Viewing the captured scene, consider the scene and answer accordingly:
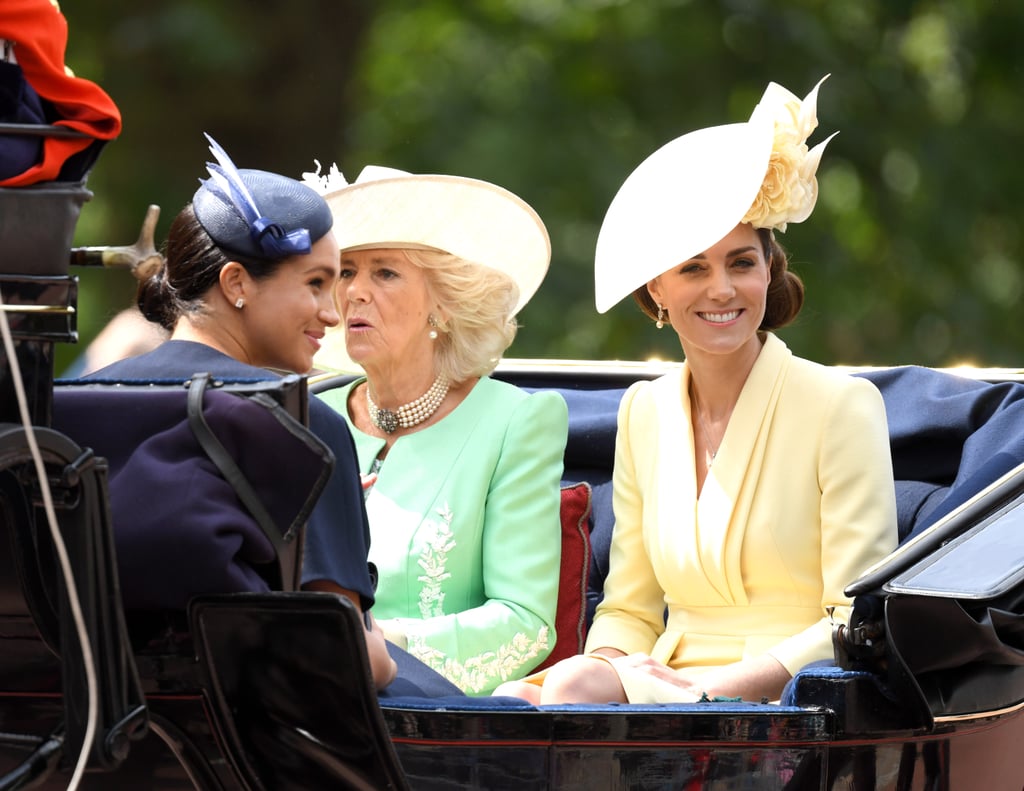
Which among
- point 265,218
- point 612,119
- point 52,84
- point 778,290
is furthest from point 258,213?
point 612,119

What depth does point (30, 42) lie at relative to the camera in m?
2.03

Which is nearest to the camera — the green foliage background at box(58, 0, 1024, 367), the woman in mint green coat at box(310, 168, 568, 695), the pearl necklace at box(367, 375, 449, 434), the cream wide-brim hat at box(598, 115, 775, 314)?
the cream wide-brim hat at box(598, 115, 775, 314)

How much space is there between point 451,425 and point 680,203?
670 millimetres

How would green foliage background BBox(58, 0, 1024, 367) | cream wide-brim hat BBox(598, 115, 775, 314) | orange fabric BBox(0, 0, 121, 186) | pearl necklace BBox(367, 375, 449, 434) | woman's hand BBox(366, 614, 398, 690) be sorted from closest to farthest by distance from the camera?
orange fabric BBox(0, 0, 121, 186) → woman's hand BBox(366, 614, 398, 690) → cream wide-brim hat BBox(598, 115, 775, 314) → pearl necklace BBox(367, 375, 449, 434) → green foliage background BBox(58, 0, 1024, 367)

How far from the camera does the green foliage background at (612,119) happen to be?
7.80 m

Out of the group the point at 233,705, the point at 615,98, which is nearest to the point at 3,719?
the point at 233,705

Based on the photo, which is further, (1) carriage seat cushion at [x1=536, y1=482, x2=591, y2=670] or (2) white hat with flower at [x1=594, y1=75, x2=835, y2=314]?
(1) carriage seat cushion at [x1=536, y1=482, x2=591, y2=670]

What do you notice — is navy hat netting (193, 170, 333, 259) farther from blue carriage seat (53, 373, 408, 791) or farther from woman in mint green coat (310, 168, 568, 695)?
woman in mint green coat (310, 168, 568, 695)

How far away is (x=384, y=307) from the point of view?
3.52 metres

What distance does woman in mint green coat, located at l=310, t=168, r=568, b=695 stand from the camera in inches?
129

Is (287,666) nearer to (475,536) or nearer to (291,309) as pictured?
(291,309)

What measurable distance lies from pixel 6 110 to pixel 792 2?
24.8 ft

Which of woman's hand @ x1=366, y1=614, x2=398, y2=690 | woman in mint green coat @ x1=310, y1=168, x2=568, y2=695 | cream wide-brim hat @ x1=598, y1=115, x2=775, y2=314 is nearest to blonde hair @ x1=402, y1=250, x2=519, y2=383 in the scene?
woman in mint green coat @ x1=310, y1=168, x2=568, y2=695

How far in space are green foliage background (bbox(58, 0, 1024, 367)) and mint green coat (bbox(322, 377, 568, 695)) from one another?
14.0 feet
